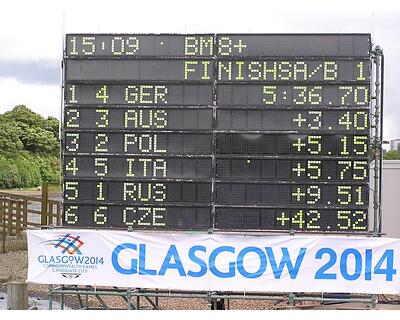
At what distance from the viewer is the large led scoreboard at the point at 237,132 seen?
460 inches

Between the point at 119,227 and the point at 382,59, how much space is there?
17.1 ft

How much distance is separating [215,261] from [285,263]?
108 cm

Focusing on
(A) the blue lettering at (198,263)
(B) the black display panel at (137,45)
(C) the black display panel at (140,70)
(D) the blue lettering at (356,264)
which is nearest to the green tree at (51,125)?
(B) the black display panel at (137,45)

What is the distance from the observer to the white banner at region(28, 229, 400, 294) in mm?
10906

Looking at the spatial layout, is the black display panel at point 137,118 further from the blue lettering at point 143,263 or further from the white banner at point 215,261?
the blue lettering at point 143,263

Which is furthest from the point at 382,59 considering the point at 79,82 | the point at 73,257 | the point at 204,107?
the point at 73,257

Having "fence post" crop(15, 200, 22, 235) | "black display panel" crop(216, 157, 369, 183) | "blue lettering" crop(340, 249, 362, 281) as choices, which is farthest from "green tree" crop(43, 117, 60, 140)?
"blue lettering" crop(340, 249, 362, 281)

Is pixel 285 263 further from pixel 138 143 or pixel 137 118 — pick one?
pixel 137 118

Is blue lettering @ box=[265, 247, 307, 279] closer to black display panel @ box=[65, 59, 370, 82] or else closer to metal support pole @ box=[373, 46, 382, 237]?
metal support pole @ box=[373, 46, 382, 237]

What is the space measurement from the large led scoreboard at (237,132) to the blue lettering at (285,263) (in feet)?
2.79

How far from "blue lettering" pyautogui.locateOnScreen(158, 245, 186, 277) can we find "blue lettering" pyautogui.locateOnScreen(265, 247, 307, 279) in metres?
1.37

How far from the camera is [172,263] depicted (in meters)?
11.1

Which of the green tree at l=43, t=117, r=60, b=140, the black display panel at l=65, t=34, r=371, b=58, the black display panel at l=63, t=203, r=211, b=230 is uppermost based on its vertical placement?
the green tree at l=43, t=117, r=60, b=140

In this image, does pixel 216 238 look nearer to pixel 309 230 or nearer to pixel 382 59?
pixel 309 230
